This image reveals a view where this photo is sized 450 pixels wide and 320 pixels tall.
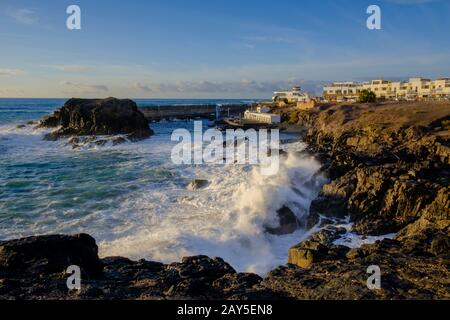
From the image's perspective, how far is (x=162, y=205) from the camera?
746 inches

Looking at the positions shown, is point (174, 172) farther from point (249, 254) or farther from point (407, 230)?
point (407, 230)

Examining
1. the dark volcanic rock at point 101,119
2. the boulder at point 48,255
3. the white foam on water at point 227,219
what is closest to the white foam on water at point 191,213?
the white foam on water at point 227,219

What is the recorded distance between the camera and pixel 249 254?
560 inches

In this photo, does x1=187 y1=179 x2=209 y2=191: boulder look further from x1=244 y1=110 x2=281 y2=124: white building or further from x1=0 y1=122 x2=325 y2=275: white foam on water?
x1=244 y1=110 x2=281 y2=124: white building

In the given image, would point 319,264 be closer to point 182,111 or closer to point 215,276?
point 215,276

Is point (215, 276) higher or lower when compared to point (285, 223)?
higher

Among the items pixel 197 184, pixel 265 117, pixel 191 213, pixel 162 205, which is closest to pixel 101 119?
pixel 265 117

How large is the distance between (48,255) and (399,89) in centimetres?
8465

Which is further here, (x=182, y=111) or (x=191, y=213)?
(x=182, y=111)

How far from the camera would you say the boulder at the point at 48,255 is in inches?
377

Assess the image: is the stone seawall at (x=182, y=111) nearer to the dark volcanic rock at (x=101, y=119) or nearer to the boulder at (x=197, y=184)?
the dark volcanic rock at (x=101, y=119)
